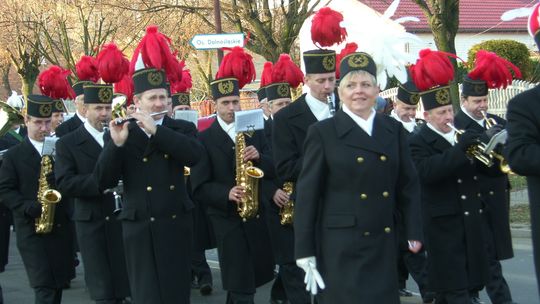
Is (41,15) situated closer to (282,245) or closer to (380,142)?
(282,245)

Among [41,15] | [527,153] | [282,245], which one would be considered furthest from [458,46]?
[527,153]

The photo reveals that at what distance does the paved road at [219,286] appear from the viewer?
9.55 metres

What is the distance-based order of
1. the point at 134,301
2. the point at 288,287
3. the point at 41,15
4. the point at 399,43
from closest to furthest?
the point at 134,301
the point at 399,43
the point at 288,287
the point at 41,15

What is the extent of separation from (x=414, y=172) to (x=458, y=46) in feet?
125

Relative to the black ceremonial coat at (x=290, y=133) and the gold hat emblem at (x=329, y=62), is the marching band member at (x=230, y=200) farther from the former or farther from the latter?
the gold hat emblem at (x=329, y=62)

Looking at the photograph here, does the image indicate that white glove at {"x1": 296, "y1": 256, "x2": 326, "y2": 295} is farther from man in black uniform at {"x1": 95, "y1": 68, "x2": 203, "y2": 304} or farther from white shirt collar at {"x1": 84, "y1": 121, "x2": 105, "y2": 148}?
white shirt collar at {"x1": 84, "y1": 121, "x2": 105, "y2": 148}

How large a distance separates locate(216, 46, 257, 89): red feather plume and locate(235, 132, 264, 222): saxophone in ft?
2.76

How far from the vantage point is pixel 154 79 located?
7125 millimetres

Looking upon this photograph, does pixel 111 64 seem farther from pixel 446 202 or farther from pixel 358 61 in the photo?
pixel 446 202

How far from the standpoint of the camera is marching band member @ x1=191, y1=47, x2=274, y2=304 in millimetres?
8078

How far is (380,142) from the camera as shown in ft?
19.0

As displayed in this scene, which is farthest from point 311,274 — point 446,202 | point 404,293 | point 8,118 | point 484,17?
point 484,17

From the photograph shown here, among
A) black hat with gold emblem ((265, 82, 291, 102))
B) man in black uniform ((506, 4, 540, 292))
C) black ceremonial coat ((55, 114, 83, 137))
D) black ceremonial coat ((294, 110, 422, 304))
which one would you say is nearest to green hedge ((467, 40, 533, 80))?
black hat with gold emblem ((265, 82, 291, 102))

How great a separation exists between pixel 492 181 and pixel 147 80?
3.29m
